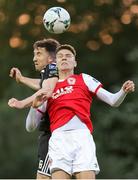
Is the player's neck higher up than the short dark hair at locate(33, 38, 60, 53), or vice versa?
the short dark hair at locate(33, 38, 60, 53)

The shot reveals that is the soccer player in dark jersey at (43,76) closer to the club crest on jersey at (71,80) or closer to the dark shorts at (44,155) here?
the dark shorts at (44,155)

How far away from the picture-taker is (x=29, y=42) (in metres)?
26.9

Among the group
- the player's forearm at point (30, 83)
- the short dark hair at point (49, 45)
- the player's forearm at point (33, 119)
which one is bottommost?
the player's forearm at point (33, 119)

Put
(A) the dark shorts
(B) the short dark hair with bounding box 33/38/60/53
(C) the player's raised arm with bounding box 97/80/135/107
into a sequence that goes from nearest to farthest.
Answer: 1. (C) the player's raised arm with bounding box 97/80/135/107
2. (A) the dark shorts
3. (B) the short dark hair with bounding box 33/38/60/53

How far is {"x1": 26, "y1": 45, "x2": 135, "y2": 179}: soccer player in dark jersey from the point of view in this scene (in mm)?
8734

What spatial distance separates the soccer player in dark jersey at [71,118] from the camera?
28.7ft

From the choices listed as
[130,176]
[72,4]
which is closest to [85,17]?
[72,4]

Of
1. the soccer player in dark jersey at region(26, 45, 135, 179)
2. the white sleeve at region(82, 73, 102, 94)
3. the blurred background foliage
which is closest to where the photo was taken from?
the soccer player in dark jersey at region(26, 45, 135, 179)

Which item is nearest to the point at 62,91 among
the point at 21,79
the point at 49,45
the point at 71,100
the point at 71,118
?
the point at 71,100

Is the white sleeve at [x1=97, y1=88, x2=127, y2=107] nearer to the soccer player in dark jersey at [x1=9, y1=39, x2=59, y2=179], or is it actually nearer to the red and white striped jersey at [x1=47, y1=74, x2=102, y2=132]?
the red and white striped jersey at [x1=47, y1=74, x2=102, y2=132]

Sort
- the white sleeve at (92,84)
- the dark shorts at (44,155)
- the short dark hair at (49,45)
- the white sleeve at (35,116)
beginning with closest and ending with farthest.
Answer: the white sleeve at (92,84), the white sleeve at (35,116), the dark shorts at (44,155), the short dark hair at (49,45)

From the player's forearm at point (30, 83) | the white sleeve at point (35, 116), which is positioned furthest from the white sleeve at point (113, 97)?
the player's forearm at point (30, 83)

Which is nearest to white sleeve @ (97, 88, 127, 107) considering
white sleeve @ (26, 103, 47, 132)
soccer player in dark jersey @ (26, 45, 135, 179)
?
soccer player in dark jersey @ (26, 45, 135, 179)

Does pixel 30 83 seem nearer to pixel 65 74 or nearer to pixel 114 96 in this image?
pixel 65 74
